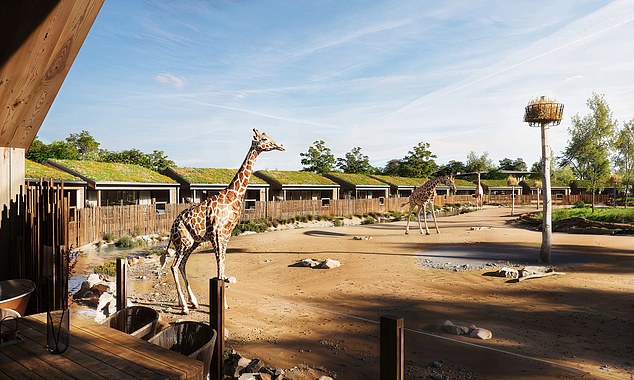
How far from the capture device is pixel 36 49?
12.7 feet

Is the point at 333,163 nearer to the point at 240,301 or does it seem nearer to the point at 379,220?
the point at 379,220

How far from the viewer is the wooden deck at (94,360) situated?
9.14 ft

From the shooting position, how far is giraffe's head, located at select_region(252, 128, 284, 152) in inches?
358

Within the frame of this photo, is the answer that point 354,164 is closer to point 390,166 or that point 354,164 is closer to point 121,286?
point 390,166

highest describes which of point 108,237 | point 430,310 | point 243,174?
point 243,174

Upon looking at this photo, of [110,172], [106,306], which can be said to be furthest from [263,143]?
[110,172]

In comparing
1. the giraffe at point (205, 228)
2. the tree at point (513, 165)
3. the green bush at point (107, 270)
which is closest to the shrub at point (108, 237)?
→ the green bush at point (107, 270)

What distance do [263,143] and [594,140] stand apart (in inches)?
1303

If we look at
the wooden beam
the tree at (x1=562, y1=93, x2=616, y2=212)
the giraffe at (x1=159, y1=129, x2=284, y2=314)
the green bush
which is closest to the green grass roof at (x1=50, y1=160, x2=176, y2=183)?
the green bush

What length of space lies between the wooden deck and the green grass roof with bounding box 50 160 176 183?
917 inches

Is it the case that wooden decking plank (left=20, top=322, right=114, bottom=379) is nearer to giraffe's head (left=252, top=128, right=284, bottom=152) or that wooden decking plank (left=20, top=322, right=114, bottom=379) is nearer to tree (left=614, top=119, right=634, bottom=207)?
giraffe's head (left=252, top=128, right=284, bottom=152)

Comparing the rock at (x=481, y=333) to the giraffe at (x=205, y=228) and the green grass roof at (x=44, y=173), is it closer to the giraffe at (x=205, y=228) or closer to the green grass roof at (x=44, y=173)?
the giraffe at (x=205, y=228)

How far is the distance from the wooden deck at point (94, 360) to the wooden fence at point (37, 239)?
1.86 m

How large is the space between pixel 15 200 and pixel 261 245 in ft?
43.8
